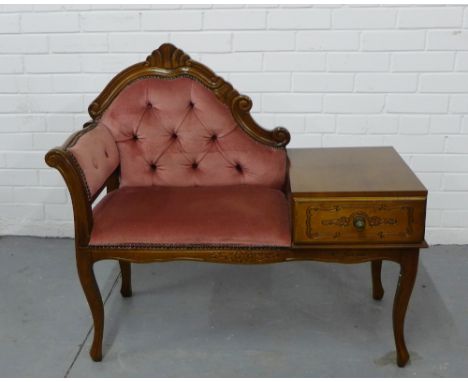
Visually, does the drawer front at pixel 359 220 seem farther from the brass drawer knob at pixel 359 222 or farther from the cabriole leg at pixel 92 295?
the cabriole leg at pixel 92 295

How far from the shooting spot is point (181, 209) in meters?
2.21

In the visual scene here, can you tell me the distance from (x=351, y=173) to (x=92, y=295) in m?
0.99

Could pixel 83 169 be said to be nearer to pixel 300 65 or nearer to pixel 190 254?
pixel 190 254

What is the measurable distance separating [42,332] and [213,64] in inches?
54.8

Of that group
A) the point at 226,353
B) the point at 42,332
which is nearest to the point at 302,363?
the point at 226,353

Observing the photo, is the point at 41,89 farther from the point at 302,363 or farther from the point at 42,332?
the point at 302,363

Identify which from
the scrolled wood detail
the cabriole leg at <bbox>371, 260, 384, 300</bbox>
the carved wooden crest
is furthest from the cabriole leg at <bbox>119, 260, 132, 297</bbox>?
the cabriole leg at <bbox>371, 260, 384, 300</bbox>

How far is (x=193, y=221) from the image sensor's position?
7.00ft

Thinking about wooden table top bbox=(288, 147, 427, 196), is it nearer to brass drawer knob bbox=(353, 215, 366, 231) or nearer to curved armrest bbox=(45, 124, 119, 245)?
brass drawer knob bbox=(353, 215, 366, 231)

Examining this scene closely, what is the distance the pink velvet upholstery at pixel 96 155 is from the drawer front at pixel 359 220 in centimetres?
71

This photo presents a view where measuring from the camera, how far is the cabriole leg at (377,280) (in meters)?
2.59

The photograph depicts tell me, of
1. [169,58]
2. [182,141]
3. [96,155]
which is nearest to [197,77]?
[169,58]

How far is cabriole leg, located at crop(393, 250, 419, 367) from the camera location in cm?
205

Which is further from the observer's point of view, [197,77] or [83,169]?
[197,77]
